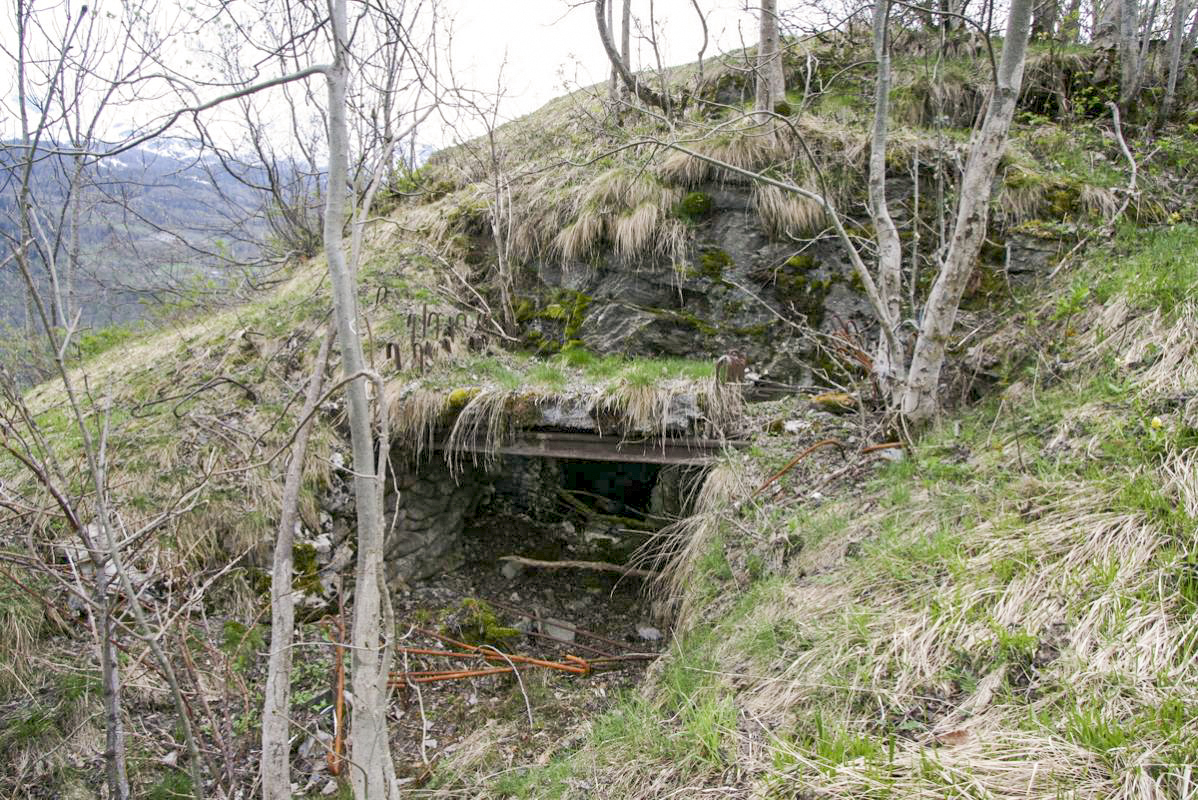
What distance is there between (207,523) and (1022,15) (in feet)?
16.6

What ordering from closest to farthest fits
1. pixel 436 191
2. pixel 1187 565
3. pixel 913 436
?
pixel 1187 565 → pixel 913 436 → pixel 436 191

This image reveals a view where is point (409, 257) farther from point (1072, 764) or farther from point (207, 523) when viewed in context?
point (1072, 764)

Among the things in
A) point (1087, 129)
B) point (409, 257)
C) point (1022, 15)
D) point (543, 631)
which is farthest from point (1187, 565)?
point (409, 257)

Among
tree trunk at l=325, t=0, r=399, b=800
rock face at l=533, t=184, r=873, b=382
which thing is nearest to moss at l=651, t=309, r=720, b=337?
rock face at l=533, t=184, r=873, b=382

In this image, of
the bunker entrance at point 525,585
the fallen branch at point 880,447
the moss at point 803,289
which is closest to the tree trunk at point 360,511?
the bunker entrance at point 525,585

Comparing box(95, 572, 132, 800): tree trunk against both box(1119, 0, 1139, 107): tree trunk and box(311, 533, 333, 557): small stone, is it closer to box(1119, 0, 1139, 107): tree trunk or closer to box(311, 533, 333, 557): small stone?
box(311, 533, 333, 557): small stone

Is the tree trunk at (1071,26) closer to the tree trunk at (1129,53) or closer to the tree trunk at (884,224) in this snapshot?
the tree trunk at (1129,53)

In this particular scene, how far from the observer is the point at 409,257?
635cm

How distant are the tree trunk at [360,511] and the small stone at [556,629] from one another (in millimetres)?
2491

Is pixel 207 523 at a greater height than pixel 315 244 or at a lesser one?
lesser

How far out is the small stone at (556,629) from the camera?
184 inches

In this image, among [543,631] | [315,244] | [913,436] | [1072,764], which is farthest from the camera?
[315,244]

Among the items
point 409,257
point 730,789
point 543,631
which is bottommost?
point 543,631

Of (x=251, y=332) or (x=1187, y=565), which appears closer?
(x=1187, y=565)
